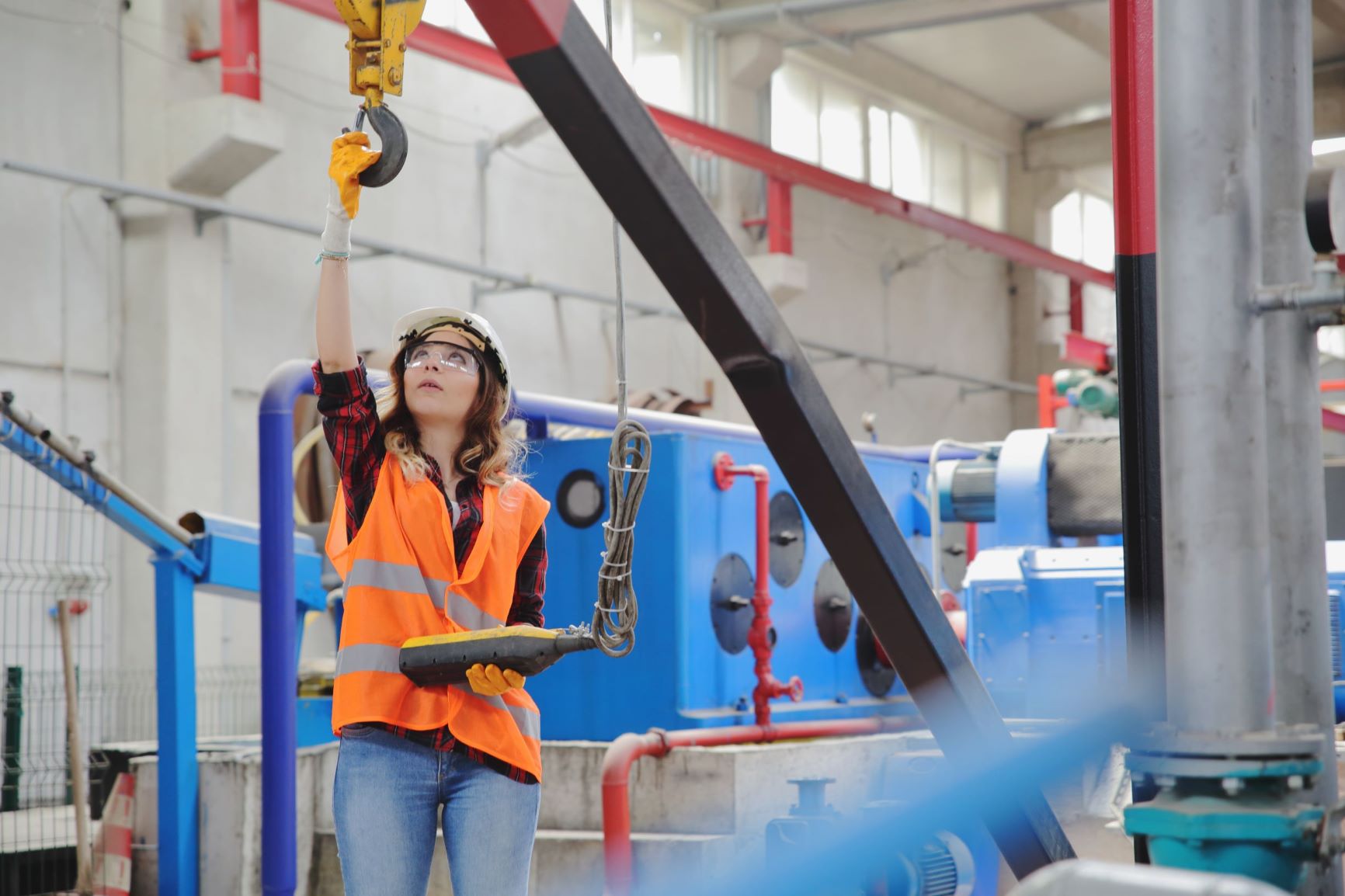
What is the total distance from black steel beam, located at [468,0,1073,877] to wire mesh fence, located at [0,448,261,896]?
19.2 ft

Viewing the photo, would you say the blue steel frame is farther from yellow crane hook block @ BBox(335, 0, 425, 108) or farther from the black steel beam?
the black steel beam

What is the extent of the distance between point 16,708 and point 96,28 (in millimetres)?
4385

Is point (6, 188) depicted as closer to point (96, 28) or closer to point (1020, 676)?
point (96, 28)

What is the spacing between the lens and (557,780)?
600 centimetres

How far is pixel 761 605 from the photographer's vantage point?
6.35 m

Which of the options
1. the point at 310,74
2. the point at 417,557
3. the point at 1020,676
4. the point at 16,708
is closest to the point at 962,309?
the point at 310,74

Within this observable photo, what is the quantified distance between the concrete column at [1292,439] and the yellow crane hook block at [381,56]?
4.17 feet

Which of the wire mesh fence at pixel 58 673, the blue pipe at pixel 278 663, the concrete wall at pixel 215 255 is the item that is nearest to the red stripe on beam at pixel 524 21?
the blue pipe at pixel 278 663

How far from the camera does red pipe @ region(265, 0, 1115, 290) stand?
419 inches

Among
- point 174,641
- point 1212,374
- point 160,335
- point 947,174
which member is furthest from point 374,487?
point 947,174

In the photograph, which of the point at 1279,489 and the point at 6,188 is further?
the point at 6,188

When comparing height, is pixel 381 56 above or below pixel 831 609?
above

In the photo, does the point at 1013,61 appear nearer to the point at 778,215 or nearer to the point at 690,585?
the point at 778,215

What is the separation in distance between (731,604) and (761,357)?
4.56 meters
